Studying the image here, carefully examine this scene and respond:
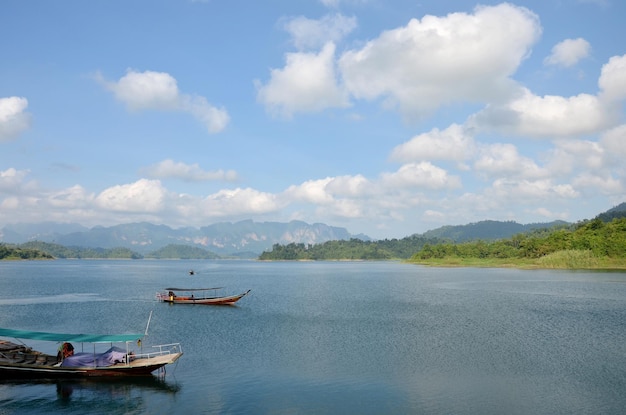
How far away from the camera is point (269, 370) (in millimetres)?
32438

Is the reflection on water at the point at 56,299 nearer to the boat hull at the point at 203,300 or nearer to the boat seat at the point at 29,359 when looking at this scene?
the boat hull at the point at 203,300

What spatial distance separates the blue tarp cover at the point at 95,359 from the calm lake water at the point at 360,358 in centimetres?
135

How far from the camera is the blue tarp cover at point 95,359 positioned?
31422 millimetres

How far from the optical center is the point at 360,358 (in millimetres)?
35469

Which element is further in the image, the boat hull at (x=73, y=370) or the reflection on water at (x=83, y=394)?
the boat hull at (x=73, y=370)

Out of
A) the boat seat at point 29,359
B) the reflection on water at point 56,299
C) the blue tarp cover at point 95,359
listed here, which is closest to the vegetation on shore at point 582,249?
the reflection on water at point 56,299

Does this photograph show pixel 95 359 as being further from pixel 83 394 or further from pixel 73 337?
pixel 83 394

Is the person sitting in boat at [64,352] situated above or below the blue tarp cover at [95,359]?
above

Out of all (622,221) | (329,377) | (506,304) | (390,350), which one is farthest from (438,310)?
(622,221)

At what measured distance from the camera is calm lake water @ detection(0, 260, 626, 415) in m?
26.2

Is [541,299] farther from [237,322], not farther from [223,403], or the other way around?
[223,403]

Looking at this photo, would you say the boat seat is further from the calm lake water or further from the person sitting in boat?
the calm lake water

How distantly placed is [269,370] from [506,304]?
149 feet

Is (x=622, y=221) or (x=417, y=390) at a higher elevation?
(x=622, y=221)
